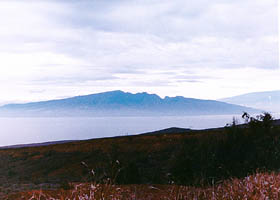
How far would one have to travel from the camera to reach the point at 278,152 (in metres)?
13.8

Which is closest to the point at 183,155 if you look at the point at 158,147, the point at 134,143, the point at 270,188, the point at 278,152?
the point at 278,152

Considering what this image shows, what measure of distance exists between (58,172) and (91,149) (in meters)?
6.84

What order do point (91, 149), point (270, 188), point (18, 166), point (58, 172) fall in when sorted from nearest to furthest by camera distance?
point (270, 188) < point (58, 172) < point (18, 166) < point (91, 149)

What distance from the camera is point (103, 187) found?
6332 millimetres

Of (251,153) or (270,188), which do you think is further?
(251,153)

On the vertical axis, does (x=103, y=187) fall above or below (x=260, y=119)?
below

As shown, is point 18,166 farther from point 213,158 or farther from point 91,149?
point 213,158

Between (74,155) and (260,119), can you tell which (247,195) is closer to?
(260,119)

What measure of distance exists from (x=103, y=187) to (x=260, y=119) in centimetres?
1393

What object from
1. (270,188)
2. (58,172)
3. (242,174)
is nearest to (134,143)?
(58,172)

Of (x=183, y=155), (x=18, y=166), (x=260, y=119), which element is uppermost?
(x=260, y=119)

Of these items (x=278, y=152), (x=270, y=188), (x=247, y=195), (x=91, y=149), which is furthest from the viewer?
(x=91, y=149)

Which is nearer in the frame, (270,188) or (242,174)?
(270,188)

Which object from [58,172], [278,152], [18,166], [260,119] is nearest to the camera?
[278,152]
